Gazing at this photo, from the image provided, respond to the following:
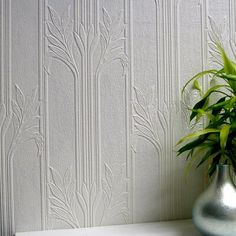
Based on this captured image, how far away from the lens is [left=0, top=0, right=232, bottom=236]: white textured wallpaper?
1.11 meters

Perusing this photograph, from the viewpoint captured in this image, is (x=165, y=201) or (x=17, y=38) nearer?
(x=17, y=38)

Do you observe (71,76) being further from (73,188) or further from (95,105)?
(73,188)

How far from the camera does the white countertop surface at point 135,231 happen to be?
1.08 m

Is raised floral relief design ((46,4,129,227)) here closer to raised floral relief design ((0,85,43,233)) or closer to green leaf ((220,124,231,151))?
raised floral relief design ((0,85,43,233))

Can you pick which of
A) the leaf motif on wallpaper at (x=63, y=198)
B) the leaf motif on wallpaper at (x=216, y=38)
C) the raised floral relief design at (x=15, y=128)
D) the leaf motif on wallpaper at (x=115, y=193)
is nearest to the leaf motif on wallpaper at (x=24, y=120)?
the raised floral relief design at (x=15, y=128)

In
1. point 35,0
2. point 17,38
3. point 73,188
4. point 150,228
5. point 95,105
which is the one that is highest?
point 35,0

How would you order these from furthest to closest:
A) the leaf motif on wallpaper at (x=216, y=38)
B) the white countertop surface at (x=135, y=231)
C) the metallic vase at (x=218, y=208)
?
the leaf motif on wallpaper at (x=216, y=38)
the white countertop surface at (x=135, y=231)
the metallic vase at (x=218, y=208)

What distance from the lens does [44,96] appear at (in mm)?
1120

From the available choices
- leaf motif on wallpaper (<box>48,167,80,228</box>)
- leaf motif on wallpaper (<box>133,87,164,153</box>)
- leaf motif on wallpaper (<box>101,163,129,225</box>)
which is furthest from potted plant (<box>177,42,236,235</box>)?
leaf motif on wallpaper (<box>48,167,80,228</box>)

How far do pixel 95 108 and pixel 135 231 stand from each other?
0.41 metres

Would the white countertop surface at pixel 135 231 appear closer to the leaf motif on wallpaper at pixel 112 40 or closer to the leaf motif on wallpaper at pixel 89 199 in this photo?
the leaf motif on wallpaper at pixel 89 199

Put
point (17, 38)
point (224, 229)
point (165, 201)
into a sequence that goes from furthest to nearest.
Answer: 1. point (165, 201)
2. point (17, 38)
3. point (224, 229)

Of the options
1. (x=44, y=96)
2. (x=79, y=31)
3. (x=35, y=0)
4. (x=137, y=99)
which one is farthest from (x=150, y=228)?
(x=35, y=0)

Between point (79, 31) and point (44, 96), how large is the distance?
9.5 inches
